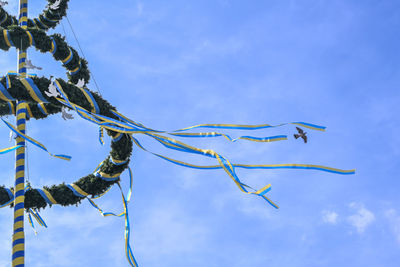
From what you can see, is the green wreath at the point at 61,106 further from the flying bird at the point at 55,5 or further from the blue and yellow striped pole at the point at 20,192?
the flying bird at the point at 55,5

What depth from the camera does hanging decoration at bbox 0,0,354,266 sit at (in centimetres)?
856

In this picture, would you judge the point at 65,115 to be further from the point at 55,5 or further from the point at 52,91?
the point at 55,5

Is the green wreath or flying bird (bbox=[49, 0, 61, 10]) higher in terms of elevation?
flying bird (bbox=[49, 0, 61, 10])

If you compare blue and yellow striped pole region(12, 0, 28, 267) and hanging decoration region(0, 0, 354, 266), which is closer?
hanging decoration region(0, 0, 354, 266)

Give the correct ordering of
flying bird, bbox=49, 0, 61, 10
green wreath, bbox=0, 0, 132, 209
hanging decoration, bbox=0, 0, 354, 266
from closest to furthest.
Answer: hanging decoration, bbox=0, 0, 354, 266 → green wreath, bbox=0, 0, 132, 209 → flying bird, bbox=49, 0, 61, 10

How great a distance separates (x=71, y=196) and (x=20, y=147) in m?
1.64

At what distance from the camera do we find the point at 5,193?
1091 centimetres

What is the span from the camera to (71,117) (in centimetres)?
1013

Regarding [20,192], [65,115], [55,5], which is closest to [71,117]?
[65,115]

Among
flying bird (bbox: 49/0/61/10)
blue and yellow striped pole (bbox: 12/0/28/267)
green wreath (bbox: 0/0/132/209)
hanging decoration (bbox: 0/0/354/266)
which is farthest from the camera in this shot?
flying bird (bbox: 49/0/61/10)

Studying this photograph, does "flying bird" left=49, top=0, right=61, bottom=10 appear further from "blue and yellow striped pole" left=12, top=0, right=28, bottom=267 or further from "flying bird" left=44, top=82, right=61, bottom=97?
"flying bird" left=44, top=82, right=61, bottom=97

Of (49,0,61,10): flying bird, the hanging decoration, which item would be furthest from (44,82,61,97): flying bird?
(49,0,61,10): flying bird

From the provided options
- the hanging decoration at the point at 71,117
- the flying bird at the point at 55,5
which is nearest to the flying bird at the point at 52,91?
the hanging decoration at the point at 71,117

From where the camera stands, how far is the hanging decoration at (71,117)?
8.56 m
